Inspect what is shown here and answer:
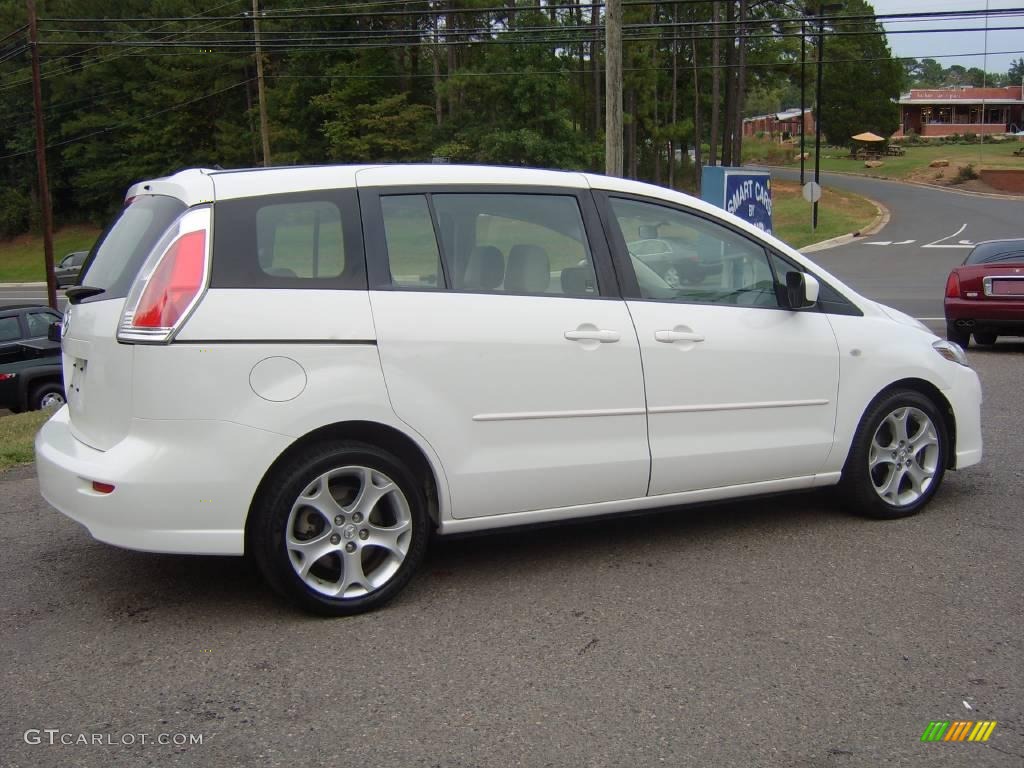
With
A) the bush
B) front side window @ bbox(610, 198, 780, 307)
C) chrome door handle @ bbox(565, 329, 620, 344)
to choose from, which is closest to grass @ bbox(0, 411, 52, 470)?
chrome door handle @ bbox(565, 329, 620, 344)

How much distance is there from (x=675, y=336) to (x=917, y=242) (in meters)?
40.0

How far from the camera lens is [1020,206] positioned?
55.1m

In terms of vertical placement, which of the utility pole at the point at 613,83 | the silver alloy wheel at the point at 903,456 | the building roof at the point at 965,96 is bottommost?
the silver alloy wheel at the point at 903,456

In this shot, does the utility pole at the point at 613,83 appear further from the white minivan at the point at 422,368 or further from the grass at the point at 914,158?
the grass at the point at 914,158

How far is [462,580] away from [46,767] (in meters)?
2.06

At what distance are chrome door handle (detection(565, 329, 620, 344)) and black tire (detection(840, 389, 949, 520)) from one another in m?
1.60

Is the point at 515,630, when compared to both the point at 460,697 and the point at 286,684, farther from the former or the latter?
the point at 286,684

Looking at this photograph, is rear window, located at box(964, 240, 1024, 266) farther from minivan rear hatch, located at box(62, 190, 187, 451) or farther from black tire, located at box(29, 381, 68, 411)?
black tire, located at box(29, 381, 68, 411)

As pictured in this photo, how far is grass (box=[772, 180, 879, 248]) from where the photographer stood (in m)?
46.2

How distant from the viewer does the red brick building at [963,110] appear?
111 m

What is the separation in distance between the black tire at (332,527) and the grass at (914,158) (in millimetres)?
74408

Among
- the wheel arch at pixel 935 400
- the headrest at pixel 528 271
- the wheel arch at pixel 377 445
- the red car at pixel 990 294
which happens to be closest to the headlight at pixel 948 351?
the wheel arch at pixel 935 400

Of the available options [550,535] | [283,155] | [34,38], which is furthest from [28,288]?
[550,535]

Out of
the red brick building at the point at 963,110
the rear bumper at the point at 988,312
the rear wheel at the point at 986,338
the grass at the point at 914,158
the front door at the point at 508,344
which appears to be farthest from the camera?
the red brick building at the point at 963,110
